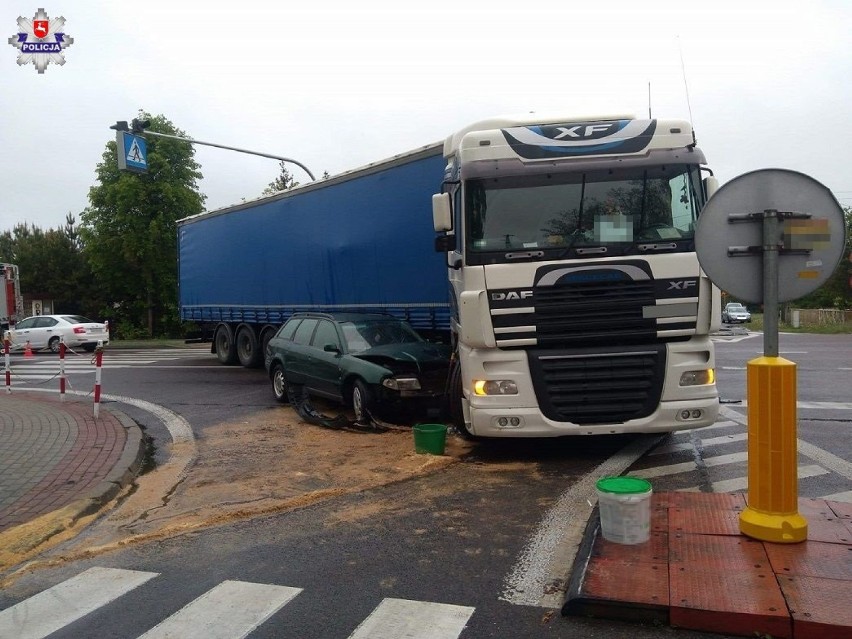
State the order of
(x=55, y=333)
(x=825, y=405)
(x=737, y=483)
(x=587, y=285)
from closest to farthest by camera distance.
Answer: (x=737, y=483) < (x=587, y=285) < (x=825, y=405) < (x=55, y=333)

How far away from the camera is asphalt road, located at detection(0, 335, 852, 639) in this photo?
407 centimetres

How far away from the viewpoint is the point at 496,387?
724cm

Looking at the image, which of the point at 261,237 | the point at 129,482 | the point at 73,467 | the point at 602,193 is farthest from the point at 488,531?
the point at 261,237

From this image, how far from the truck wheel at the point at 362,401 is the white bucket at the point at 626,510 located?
207 inches

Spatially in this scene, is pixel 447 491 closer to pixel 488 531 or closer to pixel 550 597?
pixel 488 531

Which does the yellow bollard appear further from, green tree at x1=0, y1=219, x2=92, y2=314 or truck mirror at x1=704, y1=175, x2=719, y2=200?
green tree at x1=0, y1=219, x2=92, y2=314

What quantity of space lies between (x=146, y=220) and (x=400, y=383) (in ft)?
113

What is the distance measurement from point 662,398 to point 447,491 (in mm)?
2262

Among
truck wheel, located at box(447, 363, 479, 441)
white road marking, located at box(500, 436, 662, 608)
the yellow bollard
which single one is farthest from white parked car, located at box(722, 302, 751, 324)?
the yellow bollard

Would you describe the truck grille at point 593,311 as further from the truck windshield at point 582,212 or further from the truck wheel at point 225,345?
the truck wheel at point 225,345

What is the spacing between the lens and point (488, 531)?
18.0ft

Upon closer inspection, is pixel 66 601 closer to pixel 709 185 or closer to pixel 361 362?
pixel 361 362

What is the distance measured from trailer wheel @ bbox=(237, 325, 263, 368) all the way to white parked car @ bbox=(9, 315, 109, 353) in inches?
409

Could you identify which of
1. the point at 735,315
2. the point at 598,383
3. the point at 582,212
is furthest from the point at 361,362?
the point at 735,315
